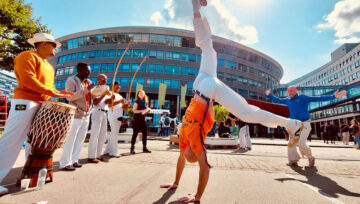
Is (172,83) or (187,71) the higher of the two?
(187,71)

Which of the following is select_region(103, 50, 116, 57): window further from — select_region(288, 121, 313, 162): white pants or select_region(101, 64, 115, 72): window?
select_region(288, 121, 313, 162): white pants

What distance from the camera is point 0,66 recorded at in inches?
475

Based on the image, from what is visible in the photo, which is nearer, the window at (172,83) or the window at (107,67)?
the window at (172,83)

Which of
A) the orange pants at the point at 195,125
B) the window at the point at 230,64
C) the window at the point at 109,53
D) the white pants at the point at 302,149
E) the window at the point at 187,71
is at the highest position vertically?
the window at the point at 109,53

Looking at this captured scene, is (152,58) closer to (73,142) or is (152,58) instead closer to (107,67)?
(107,67)

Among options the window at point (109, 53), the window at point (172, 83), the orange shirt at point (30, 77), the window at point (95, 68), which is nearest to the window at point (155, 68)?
the window at point (172, 83)

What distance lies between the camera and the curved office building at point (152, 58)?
123 feet

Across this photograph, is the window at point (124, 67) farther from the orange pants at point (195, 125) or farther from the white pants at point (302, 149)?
the orange pants at point (195, 125)

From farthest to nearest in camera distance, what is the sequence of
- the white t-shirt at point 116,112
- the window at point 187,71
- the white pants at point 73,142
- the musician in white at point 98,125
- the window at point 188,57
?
the window at point 188,57, the window at point 187,71, the white t-shirt at point 116,112, the musician in white at point 98,125, the white pants at point 73,142

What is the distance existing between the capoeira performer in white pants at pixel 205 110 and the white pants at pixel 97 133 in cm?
270

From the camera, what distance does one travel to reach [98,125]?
4383mm

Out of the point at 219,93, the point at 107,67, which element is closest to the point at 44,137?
the point at 219,93

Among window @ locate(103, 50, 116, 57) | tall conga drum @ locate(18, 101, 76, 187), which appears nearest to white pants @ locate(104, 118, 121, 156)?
tall conga drum @ locate(18, 101, 76, 187)

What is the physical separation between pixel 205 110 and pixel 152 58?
37.6 m
